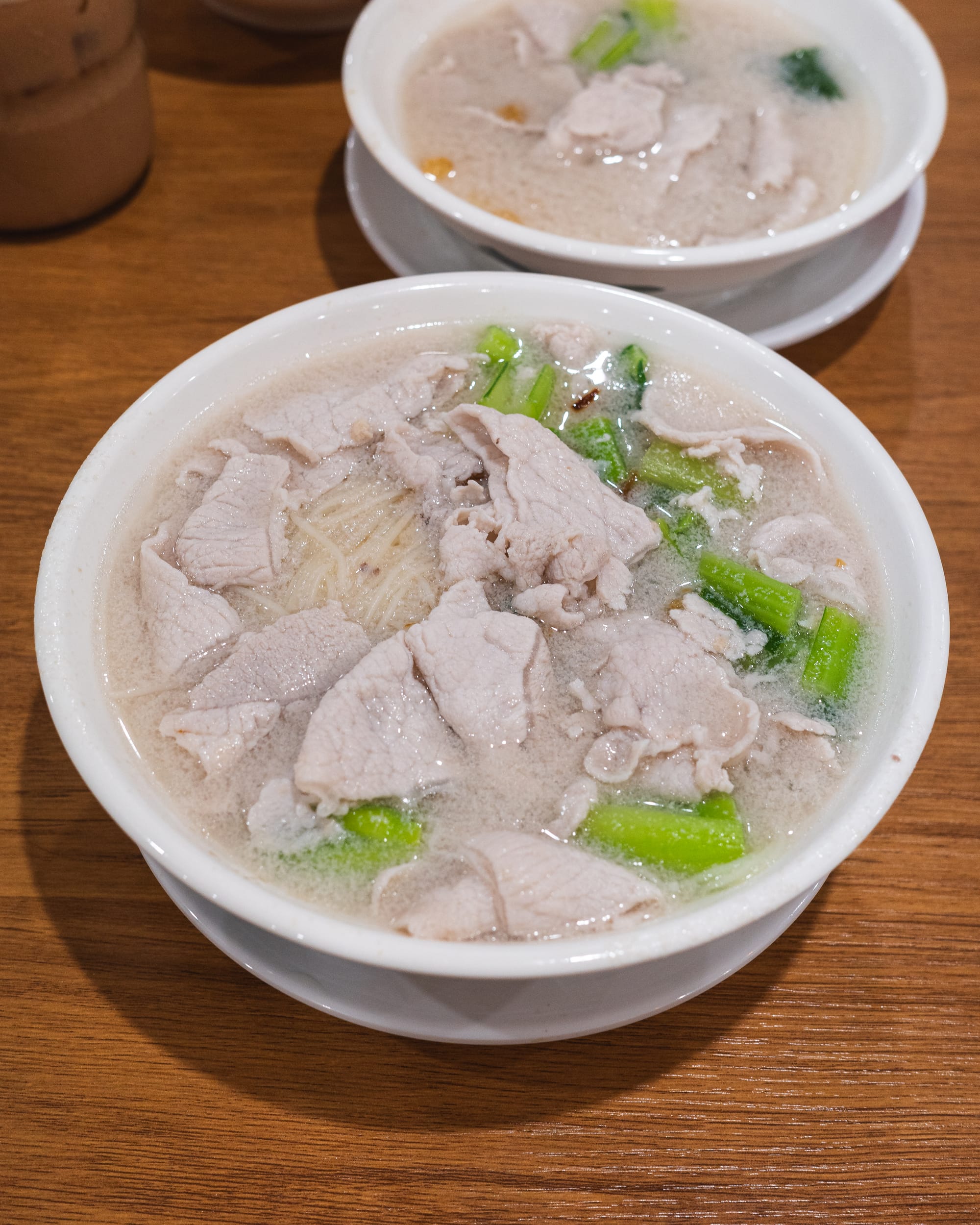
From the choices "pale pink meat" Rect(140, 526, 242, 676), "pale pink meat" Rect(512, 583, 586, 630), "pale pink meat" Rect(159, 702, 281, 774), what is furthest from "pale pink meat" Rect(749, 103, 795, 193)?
"pale pink meat" Rect(159, 702, 281, 774)

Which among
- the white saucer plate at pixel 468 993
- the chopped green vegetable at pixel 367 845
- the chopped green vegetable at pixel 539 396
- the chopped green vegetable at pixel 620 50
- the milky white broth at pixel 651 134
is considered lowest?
the white saucer plate at pixel 468 993

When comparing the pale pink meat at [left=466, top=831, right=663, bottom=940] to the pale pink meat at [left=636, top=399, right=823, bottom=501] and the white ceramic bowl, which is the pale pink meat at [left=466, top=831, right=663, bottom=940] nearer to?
the pale pink meat at [left=636, top=399, right=823, bottom=501]

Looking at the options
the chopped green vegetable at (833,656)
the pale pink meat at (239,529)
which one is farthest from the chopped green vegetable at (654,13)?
the chopped green vegetable at (833,656)

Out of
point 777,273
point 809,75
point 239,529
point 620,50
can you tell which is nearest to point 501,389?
point 239,529

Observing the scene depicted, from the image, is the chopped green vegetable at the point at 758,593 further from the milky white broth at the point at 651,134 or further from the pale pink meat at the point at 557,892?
the milky white broth at the point at 651,134

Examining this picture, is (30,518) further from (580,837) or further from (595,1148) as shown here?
(595,1148)

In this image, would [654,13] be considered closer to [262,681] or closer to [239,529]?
[239,529]

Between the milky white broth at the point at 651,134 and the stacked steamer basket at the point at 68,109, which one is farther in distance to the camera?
the milky white broth at the point at 651,134
